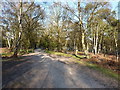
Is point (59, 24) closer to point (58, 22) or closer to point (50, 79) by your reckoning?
point (58, 22)

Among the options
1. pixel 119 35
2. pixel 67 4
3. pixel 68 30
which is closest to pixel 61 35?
pixel 68 30

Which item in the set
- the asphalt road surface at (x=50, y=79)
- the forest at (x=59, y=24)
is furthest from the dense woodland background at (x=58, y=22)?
the asphalt road surface at (x=50, y=79)

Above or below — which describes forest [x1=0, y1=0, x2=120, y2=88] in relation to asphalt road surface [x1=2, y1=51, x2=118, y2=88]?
above

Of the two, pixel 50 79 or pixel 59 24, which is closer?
pixel 50 79

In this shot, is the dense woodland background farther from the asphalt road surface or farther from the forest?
the asphalt road surface

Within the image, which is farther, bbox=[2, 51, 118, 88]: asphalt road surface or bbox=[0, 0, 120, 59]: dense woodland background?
bbox=[0, 0, 120, 59]: dense woodland background

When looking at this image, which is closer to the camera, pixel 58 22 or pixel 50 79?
pixel 50 79

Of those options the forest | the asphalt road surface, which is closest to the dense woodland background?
the forest

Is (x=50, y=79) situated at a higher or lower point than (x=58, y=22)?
lower

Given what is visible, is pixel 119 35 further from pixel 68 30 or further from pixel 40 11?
pixel 40 11

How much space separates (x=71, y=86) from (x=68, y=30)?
21709 mm

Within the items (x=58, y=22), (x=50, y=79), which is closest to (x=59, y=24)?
(x=58, y=22)

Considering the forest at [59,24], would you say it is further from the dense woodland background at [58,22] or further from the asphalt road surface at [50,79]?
the asphalt road surface at [50,79]

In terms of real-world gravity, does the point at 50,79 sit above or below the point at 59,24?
below
